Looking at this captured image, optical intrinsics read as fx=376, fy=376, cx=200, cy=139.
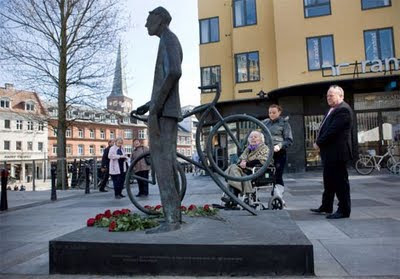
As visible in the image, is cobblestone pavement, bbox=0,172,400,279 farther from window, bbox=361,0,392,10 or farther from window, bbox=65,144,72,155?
window, bbox=65,144,72,155

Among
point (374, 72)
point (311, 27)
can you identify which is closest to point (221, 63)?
point (311, 27)

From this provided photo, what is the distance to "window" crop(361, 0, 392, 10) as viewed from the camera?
20041 mm

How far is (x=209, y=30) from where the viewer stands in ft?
82.4

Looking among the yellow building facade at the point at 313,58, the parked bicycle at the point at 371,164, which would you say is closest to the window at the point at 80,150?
the yellow building facade at the point at 313,58

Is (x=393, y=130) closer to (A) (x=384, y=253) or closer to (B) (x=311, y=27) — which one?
(B) (x=311, y=27)

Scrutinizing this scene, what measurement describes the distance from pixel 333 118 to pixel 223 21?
66.9ft

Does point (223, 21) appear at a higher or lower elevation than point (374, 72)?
higher

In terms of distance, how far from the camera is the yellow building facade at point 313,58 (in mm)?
19516

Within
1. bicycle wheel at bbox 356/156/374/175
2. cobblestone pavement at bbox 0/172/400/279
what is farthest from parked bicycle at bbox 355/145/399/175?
cobblestone pavement at bbox 0/172/400/279

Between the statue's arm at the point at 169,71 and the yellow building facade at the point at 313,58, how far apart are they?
15.7 metres

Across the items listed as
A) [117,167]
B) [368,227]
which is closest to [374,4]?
[117,167]

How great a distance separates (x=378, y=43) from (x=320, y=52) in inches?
116

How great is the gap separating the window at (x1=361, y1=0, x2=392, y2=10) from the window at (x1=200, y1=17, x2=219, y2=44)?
896 cm

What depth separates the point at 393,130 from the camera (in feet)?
64.3
